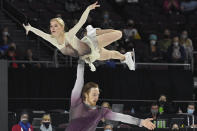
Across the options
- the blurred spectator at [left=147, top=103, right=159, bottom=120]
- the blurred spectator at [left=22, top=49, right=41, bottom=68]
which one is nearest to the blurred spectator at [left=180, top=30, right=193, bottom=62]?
the blurred spectator at [left=147, top=103, right=159, bottom=120]

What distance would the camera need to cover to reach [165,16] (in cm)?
2472

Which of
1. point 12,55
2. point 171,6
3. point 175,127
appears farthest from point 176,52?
point 171,6

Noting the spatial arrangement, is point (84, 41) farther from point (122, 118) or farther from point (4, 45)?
point (4, 45)

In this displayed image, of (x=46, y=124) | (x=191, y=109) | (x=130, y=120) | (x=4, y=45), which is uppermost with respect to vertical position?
(x=4, y=45)

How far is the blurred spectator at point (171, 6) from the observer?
24.8m

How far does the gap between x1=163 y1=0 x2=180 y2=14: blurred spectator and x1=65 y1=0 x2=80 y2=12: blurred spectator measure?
4089 millimetres

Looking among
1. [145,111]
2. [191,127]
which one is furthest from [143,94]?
[191,127]

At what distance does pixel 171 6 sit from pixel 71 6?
441 cm

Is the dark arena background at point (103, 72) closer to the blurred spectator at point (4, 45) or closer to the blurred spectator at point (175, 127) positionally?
the blurred spectator at point (4, 45)

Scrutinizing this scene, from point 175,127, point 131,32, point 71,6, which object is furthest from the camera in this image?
point 71,6

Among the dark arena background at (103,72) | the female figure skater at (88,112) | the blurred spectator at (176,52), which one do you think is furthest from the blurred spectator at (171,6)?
the female figure skater at (88,112)

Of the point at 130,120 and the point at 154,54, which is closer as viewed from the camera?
the point at 130,120

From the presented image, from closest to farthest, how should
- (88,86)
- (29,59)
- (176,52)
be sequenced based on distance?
1. (88,86)
2. (29,59)
3. (176,52)

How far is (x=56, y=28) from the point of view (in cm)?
1155
